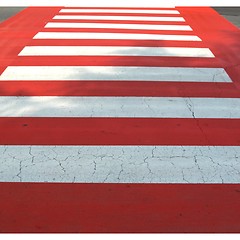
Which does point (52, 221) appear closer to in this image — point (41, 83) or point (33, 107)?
point (33, 107)

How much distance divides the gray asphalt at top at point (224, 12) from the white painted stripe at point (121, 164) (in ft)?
22.7

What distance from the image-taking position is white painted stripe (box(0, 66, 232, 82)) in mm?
5809

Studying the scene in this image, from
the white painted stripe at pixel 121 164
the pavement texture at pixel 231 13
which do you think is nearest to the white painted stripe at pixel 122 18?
the pavement texture at pixel 231 13

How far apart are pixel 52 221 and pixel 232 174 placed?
5.46 ft

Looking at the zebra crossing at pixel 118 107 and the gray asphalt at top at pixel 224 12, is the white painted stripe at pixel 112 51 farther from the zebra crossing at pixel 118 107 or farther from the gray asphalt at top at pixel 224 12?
the gray asphalt at top at pixel 224 12

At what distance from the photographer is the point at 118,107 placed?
4832 mm

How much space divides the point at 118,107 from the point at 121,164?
53.3 inches

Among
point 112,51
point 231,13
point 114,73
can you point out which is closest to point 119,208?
point 114,73

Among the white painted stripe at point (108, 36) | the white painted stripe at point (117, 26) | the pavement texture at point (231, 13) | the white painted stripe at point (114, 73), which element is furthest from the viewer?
the pavement texture at point (231, 13)

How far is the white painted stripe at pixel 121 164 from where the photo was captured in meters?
3.39

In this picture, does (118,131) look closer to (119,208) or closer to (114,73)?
(119,208)

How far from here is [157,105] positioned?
4.88m

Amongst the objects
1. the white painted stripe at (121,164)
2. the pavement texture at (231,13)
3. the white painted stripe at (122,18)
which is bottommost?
the pavement texture at (231,13)
